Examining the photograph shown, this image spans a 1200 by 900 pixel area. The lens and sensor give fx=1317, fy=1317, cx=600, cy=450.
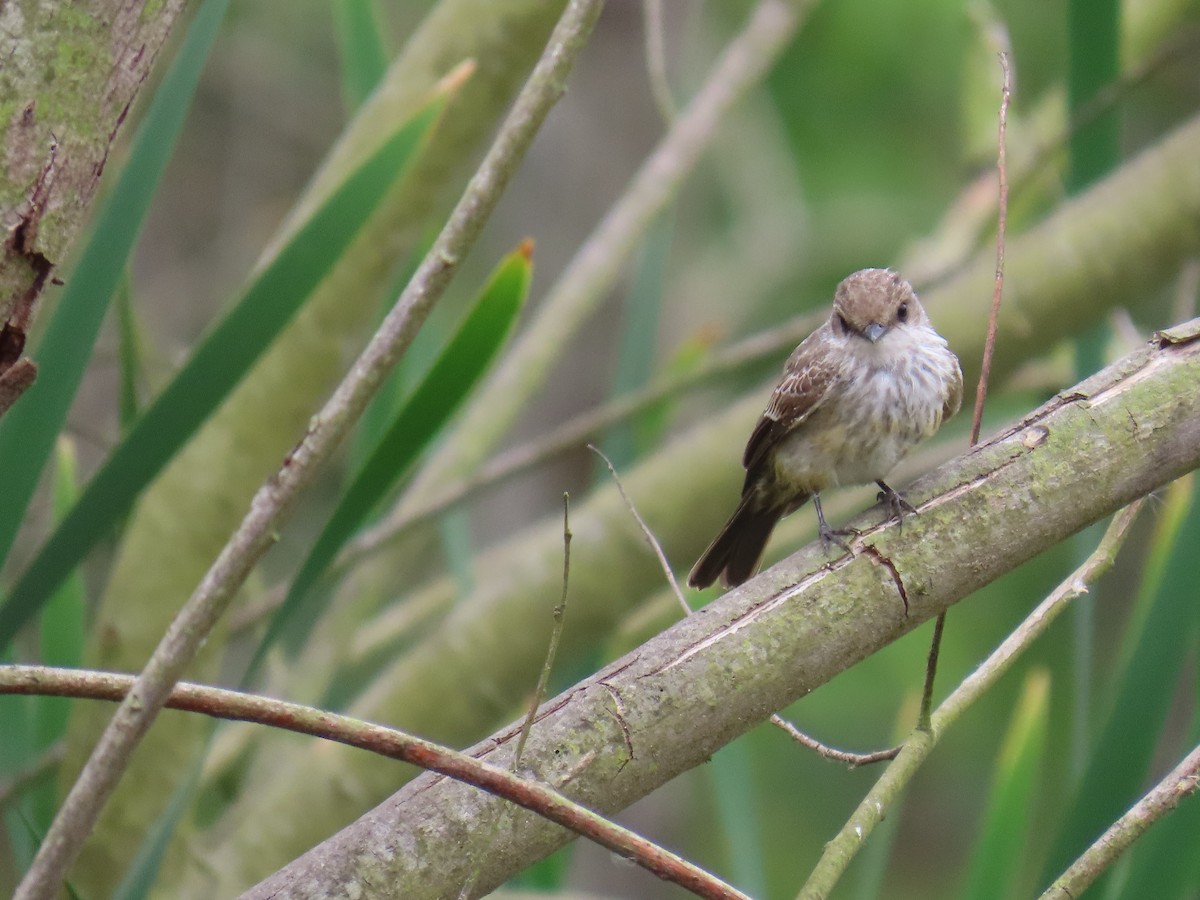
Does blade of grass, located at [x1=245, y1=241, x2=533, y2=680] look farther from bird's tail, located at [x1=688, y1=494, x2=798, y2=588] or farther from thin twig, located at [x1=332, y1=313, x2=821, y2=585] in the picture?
bird's tail, located at [x1=688, y1=494, x2=798, y2=588]

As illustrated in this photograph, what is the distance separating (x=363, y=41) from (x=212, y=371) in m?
1.11

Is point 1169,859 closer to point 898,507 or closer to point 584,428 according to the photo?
point 898,507

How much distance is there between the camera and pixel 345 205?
198 cm

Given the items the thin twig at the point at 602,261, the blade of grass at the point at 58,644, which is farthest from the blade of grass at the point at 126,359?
the thin twig at the point at 602,261

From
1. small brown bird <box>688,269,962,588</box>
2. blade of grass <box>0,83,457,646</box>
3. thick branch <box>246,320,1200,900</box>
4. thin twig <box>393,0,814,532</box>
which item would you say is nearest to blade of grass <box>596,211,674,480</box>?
thin twig <box>393,0,814,532</box>

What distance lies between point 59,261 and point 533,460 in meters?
1.62

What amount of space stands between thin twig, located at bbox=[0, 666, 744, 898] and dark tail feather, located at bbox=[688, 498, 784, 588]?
5.37ft

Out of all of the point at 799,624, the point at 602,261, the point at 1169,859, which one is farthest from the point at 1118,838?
the point at 602,261

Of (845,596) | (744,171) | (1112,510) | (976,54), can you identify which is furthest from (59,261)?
(744,171)

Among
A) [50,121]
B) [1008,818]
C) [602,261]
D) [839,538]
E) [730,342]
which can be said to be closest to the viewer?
[50,121]

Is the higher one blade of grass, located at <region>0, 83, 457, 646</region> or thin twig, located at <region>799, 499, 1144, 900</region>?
blade of grass, located at <region>0, 83, 457, 646</region>

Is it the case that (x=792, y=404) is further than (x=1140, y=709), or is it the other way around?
(x=792, y=404)

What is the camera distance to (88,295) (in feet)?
6.32

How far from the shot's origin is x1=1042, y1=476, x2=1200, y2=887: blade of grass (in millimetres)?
2055
